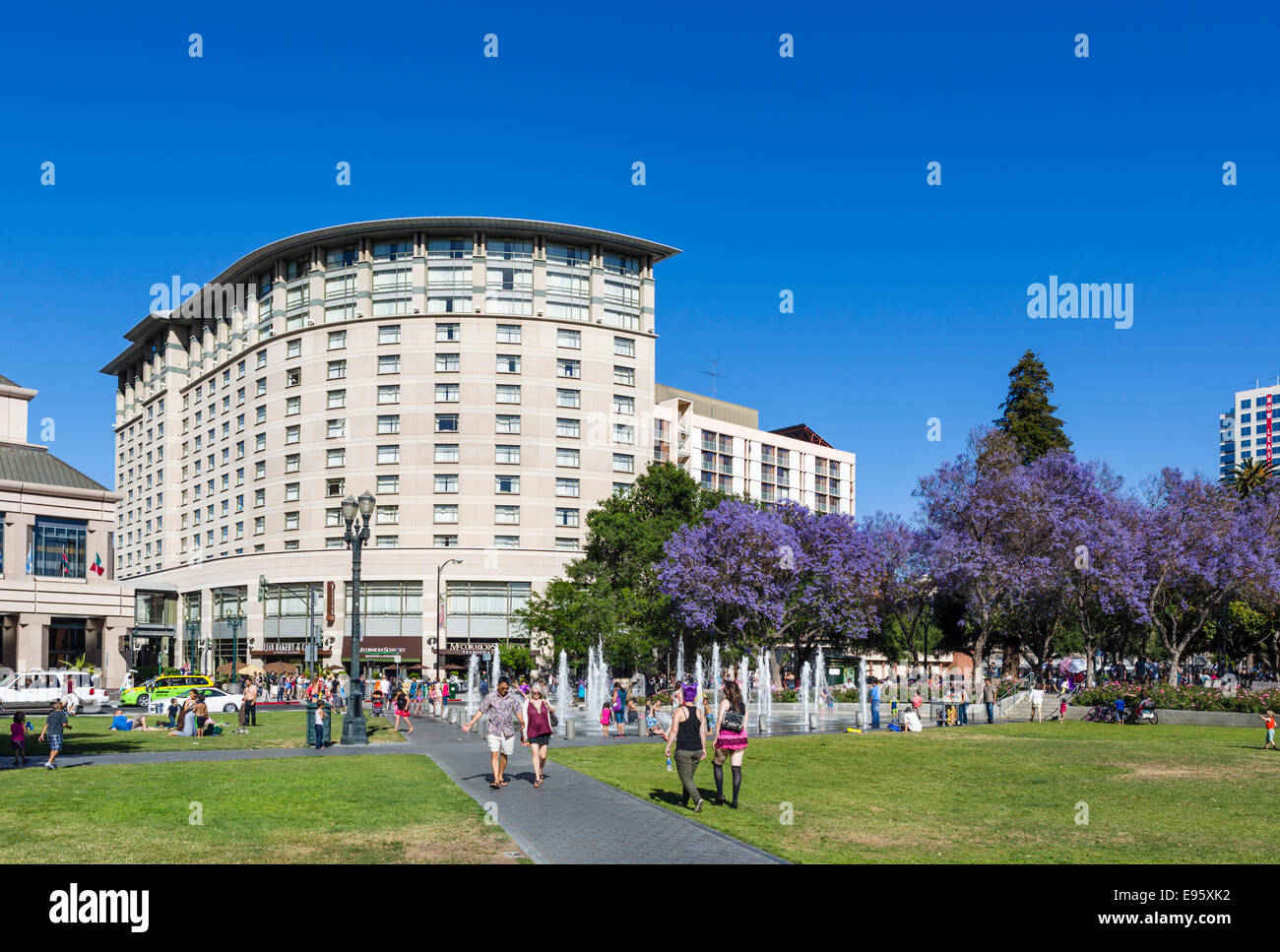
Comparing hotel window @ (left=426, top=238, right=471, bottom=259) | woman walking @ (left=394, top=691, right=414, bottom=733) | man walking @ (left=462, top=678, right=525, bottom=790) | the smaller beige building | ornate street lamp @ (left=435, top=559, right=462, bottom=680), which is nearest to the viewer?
man walking @ (left=462, top=678, right=525, bottom=790)

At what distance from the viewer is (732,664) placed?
62.3m

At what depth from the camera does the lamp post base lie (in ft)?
94.9

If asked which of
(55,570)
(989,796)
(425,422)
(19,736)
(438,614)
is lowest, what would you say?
(989,796)

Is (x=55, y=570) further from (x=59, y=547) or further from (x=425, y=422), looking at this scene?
(x=425, y=422)

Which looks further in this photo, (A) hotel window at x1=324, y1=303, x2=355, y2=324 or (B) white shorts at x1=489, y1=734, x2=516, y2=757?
(A) hotel window at x1=324, y1=303, x2=355, y2=324

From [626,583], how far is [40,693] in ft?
113

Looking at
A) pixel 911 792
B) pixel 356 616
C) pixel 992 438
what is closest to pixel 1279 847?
pixel 911 792

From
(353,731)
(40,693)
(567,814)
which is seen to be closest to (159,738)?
(353,731)

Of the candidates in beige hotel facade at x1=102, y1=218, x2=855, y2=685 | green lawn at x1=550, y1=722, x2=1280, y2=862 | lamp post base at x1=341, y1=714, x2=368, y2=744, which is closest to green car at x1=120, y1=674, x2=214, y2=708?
lamp post base at x1=341, y1=714, x2=368, y2=744

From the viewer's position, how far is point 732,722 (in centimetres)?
1619

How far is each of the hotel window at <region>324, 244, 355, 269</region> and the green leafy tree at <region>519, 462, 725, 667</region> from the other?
3043 centimetres

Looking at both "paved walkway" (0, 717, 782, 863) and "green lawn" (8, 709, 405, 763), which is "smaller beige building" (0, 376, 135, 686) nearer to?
"green lawn" (8, 709, 405, 763)

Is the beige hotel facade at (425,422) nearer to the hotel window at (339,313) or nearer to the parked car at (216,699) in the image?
the hotel window at (339,313)
